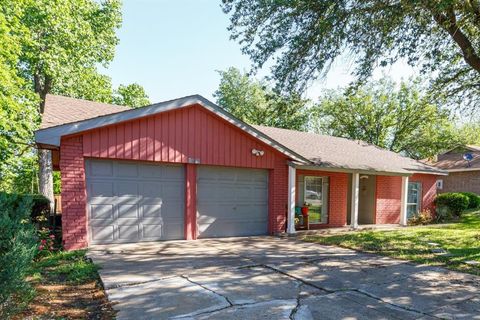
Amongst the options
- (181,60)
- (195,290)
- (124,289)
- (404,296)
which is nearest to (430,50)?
(404,296)

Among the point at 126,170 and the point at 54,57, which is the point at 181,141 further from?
the point at 54,57

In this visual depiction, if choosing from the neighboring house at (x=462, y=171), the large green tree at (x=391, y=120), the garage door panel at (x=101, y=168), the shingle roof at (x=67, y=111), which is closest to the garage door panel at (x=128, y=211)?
the garage door panel at (x=101, y=168)

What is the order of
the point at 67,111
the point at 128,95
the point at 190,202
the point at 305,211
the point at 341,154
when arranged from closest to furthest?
the point at 190,202 → the point at 67,111 → the point at 305,211 → the point at 341,154 → the point at 128,95

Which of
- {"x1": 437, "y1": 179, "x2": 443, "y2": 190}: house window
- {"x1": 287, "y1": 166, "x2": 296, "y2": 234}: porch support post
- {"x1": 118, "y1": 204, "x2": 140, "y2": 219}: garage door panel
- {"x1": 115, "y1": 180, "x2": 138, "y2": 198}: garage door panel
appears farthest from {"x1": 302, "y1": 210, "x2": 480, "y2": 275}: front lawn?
{"x1": 437, "y1": 179, "x2": 443, "y2": 190}: house window

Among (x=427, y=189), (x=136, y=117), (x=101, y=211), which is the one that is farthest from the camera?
(x=427, y=189)

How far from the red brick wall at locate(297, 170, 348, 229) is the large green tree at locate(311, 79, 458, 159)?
1474cm

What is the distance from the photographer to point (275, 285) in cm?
529

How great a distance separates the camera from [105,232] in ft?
27.0

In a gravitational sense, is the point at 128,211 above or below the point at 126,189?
below

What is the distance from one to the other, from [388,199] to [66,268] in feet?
46.7

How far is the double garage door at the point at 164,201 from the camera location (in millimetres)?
8227

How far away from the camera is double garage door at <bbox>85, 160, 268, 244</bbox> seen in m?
8.23

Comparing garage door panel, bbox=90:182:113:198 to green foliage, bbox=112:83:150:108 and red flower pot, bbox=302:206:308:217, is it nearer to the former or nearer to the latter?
red flower pot, bbox=302:206:308:217

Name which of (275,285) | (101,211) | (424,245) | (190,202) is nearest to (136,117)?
(101,211)
